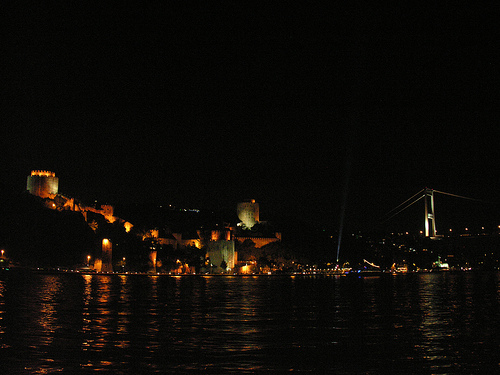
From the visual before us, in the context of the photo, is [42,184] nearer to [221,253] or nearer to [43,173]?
[43,173]

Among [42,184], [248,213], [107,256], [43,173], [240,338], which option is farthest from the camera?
[248,213]

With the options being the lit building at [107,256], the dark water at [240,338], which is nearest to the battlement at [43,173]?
the lit building at [107,256]

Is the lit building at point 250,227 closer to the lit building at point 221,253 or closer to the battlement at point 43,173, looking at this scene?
the lit building at point 221,253

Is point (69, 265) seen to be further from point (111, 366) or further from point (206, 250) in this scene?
point (111, 366)

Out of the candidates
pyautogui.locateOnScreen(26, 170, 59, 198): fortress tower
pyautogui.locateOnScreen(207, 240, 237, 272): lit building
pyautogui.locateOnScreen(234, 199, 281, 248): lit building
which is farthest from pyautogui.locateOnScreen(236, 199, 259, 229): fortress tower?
pyautogui.locateOnScreen(26, 170, 59, 198): fortress tower

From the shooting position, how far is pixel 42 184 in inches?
2085

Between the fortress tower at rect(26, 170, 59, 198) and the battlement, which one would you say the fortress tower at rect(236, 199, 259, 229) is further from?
the battlement

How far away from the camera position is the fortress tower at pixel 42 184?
2082 inches

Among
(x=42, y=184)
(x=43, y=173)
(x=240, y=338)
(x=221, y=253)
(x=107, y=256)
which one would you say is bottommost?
(x=240, y=338)

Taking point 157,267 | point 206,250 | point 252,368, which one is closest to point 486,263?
point 206,250

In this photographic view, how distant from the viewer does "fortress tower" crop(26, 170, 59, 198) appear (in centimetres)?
5288

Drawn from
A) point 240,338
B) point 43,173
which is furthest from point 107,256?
point 240,338

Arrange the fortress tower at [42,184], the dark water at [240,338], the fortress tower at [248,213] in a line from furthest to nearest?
the fortress tower at [248,213]
the fortress tower at [42,184]
the dark water at [240,338]

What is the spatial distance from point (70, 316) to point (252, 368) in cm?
773
